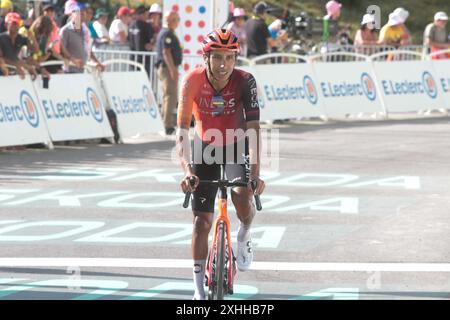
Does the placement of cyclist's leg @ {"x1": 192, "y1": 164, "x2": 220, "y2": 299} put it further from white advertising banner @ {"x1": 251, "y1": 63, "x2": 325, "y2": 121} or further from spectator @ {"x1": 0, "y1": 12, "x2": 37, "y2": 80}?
white advertising banner @ {"x1": 251, "y1": 63, "x2": 325, "y2": 121}

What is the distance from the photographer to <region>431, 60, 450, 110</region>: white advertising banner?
26.6 metres

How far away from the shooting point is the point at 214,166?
8406 mm

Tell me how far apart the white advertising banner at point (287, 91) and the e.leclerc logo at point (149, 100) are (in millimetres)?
2489

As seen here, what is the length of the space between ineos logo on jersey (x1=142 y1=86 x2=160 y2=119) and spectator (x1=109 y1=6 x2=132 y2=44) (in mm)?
3773

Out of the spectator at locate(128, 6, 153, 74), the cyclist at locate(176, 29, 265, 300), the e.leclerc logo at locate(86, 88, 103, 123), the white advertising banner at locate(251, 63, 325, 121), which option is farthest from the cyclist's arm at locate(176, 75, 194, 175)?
the spectator at locate(128, 6, 153, 74)

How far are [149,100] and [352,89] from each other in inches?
223

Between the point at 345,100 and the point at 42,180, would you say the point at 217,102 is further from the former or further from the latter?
the point at 345,100

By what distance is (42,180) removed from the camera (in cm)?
1538

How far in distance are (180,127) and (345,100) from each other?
54.8ft

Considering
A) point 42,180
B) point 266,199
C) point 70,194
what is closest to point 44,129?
point 42,180

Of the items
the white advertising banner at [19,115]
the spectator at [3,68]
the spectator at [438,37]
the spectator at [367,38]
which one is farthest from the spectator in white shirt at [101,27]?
the spectator at [438,37]

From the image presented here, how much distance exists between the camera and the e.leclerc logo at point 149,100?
20.8m

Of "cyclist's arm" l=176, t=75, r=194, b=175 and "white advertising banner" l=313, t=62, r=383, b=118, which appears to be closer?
"cyclist's arm" l=176, t=75, r=194, b=175
